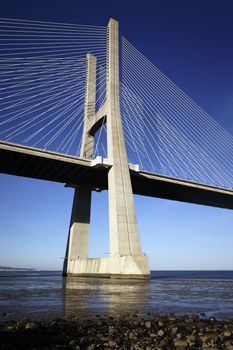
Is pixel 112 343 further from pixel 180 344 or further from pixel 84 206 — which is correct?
pixel 84 206

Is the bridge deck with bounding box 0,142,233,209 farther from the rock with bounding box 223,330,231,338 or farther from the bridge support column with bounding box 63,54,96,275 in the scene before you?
the rock with bounding box 223,330,231,338

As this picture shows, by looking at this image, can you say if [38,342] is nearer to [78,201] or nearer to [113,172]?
[113,172]

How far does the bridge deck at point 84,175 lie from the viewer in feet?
129

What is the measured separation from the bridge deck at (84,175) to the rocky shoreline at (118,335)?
29017 millimetres

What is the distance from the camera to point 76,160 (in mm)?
41062

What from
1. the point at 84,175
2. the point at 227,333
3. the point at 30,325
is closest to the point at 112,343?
the point at 227,333

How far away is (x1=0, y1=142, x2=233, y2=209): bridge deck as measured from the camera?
39281mm

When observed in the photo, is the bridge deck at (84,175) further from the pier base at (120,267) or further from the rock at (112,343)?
the rock at (112,343)

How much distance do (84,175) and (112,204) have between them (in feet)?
24.7

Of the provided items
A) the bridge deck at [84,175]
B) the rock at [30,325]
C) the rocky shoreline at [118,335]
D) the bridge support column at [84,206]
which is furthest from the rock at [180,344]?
the bridge support column at [84,206]

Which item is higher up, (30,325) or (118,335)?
(30,325)

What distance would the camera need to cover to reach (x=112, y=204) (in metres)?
39.0

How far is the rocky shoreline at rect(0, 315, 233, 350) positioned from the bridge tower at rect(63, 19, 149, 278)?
82.5 ft

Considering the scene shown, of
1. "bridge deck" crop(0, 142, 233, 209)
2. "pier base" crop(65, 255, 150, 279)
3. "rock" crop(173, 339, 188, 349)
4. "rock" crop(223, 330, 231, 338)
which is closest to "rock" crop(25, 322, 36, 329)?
"rock" crop(173, 339, 188, 349)
